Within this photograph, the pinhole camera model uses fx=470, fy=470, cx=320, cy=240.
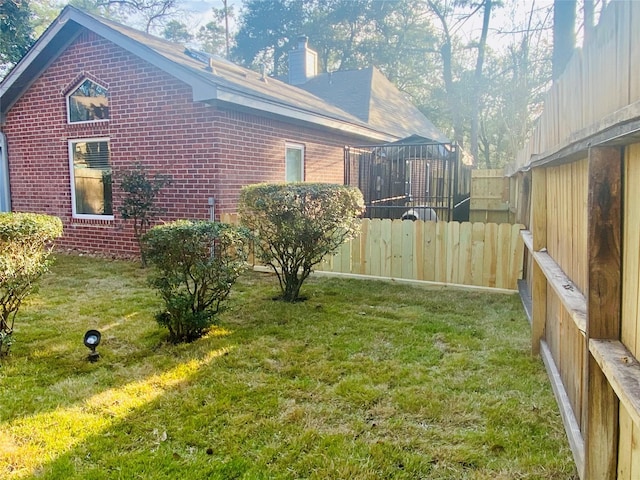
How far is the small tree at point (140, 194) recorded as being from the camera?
7.39 metres

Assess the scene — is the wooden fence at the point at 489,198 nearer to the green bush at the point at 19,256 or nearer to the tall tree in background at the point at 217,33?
the green bush at the point at 19,256

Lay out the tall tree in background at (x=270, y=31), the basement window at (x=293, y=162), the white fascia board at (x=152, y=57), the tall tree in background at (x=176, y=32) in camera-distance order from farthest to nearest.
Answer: the tall tree in background at (x=270, y=31) → the tall tree in background at (x=176, y=32) → the basement window at (x=293, y=162) → the white fascia board at (x=152, y=57)

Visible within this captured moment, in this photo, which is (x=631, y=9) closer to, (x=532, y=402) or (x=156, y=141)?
(x=532, y=402)

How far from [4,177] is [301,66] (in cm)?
1153

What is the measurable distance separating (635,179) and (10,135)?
35.7 feet

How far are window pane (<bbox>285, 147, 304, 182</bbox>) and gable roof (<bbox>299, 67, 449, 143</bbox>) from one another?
3.81 meters

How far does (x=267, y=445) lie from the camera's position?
247 cm

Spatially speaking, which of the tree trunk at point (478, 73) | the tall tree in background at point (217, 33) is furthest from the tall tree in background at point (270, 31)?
the tree trunk at point (478, 73)

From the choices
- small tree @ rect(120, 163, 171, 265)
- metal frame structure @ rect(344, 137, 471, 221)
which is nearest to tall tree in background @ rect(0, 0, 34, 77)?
small tree @ rect(120, 163, 171, 265)

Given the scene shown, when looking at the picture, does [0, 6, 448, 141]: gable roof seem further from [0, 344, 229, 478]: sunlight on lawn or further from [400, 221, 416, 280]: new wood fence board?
[0, 344, 229, 478]: sunlight on lawn

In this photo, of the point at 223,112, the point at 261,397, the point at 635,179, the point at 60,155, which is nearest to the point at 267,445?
the point at 261,397

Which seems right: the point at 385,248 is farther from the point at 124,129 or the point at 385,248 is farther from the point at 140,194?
the point at 124,129

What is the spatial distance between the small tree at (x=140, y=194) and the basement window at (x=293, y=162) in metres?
2.47

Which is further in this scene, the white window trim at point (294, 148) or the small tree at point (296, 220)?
the white window trim at point (294, 148)
